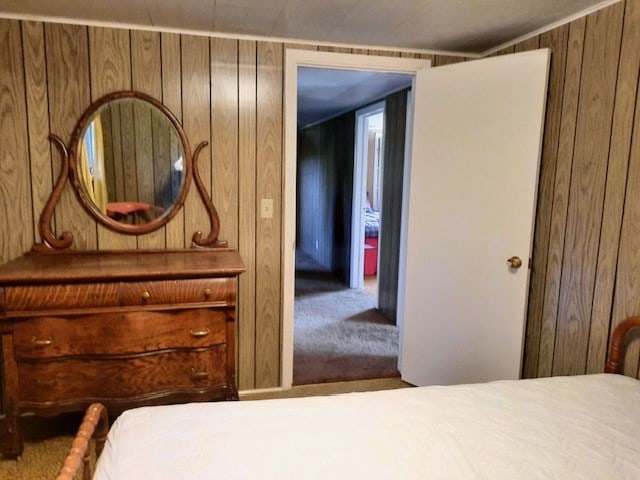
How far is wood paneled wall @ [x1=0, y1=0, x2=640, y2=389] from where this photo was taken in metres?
2.05

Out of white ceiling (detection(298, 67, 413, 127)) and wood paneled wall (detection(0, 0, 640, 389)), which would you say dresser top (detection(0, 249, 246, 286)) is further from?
white ceiling (detection(298, 67, 413, 127))

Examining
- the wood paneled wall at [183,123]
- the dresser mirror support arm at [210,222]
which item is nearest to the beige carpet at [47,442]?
the wood paneled wall at [183,123]

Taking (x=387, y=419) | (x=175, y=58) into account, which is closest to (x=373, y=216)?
(x=175, y=58)

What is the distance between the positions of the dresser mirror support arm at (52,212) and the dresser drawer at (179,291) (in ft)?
2.08

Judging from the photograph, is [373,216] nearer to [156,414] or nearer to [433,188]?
[433,188]

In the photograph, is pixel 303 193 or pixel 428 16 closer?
pixel 428 16

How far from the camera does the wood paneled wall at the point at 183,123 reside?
2398mm

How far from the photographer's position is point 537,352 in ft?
8.43

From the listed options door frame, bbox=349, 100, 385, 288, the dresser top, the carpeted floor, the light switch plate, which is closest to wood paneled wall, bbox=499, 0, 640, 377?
the carpeted floor

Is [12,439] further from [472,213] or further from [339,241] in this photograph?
[339,241]

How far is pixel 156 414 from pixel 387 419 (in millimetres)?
720

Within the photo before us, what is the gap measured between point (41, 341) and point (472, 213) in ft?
7.44

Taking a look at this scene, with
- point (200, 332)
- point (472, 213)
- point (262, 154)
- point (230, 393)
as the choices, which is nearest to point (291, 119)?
point (262, 154)

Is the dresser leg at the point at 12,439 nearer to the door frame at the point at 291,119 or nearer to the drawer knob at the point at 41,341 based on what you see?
the drawer knob at the point at 41,341
